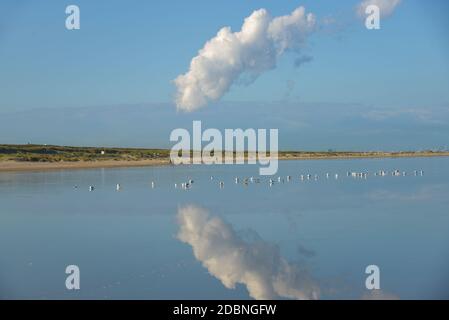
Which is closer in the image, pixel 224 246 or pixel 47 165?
pixel 224 246

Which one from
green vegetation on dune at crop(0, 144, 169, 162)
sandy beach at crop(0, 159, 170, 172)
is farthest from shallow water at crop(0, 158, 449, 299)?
green vegetation on dune at crop(0, 144, 169, 162)

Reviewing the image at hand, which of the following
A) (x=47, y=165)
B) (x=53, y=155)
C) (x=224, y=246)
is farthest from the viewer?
(x=53, y=155)

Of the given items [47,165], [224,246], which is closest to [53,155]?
[47,165]

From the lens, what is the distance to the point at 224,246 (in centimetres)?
1588

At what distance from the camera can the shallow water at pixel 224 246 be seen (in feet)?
37.5

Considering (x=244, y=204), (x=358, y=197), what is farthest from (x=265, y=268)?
(x=358, y=197)

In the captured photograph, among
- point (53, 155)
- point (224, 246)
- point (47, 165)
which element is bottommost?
point (224, 246)

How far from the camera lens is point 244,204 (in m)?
26.6

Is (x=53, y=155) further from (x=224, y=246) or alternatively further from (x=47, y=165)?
(x=224, y=246)

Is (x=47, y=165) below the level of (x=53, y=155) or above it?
below

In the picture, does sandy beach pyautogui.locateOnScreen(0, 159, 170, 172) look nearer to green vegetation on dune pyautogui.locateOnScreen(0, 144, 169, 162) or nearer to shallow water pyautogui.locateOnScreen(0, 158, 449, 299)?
green vegetation on dune pyautogui.locateOnScreen(0, 144, 169, 162)

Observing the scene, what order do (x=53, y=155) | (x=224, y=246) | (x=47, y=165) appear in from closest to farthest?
(x=224, y=246), (x=47, y=165), (x=53, y=155)

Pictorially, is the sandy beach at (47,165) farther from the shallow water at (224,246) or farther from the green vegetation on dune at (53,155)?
the shallow water at (224,246)

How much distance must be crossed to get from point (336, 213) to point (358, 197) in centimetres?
769
